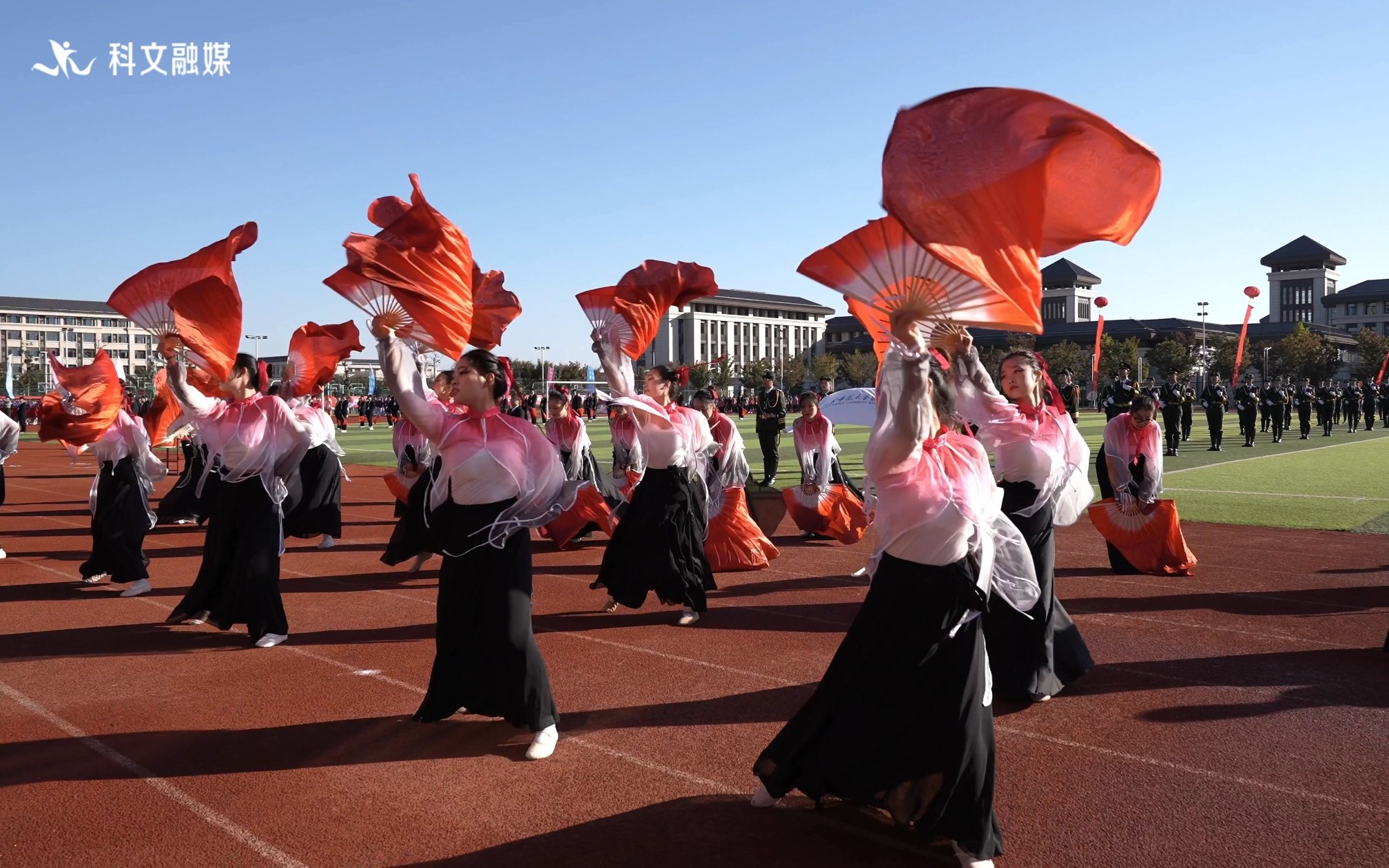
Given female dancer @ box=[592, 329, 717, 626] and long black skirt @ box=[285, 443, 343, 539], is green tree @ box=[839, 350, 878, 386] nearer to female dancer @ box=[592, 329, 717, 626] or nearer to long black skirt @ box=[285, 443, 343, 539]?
long black skirt @ box=[285, 443, 343, 539]

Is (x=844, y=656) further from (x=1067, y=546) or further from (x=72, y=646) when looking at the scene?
(x=1067, y=546)

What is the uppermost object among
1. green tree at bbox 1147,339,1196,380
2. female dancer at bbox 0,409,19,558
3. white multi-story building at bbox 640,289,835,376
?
white multi-story building at bbox 640,289,835,376

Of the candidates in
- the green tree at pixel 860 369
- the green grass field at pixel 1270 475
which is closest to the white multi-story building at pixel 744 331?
the green tree at pixel 860 369

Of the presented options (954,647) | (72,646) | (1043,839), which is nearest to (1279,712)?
(1043,839)

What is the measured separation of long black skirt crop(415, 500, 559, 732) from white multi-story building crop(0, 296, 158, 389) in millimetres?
126603

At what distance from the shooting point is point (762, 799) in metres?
4.20

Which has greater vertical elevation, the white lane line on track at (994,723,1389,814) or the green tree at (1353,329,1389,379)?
the green tree at (1353,329,1389,379)

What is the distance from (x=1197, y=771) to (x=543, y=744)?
2.96m

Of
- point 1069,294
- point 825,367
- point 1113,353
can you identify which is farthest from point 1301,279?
point 825,367

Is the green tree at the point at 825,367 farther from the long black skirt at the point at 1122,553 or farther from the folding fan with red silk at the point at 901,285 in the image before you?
the folding fan with red silk at the point at 901,285

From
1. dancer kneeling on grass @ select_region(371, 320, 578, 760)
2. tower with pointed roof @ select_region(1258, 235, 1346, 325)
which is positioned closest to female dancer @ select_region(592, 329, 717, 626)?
dancer kneeling on grass @ select_region(371, 320, 578, 760)

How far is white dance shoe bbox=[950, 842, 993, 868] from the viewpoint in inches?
141

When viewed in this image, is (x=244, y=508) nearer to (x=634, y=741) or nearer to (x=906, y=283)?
(x=634, y=741)

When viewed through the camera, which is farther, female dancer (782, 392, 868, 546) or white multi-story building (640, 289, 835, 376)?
white multi-story building (640, 289, 835, 376)
